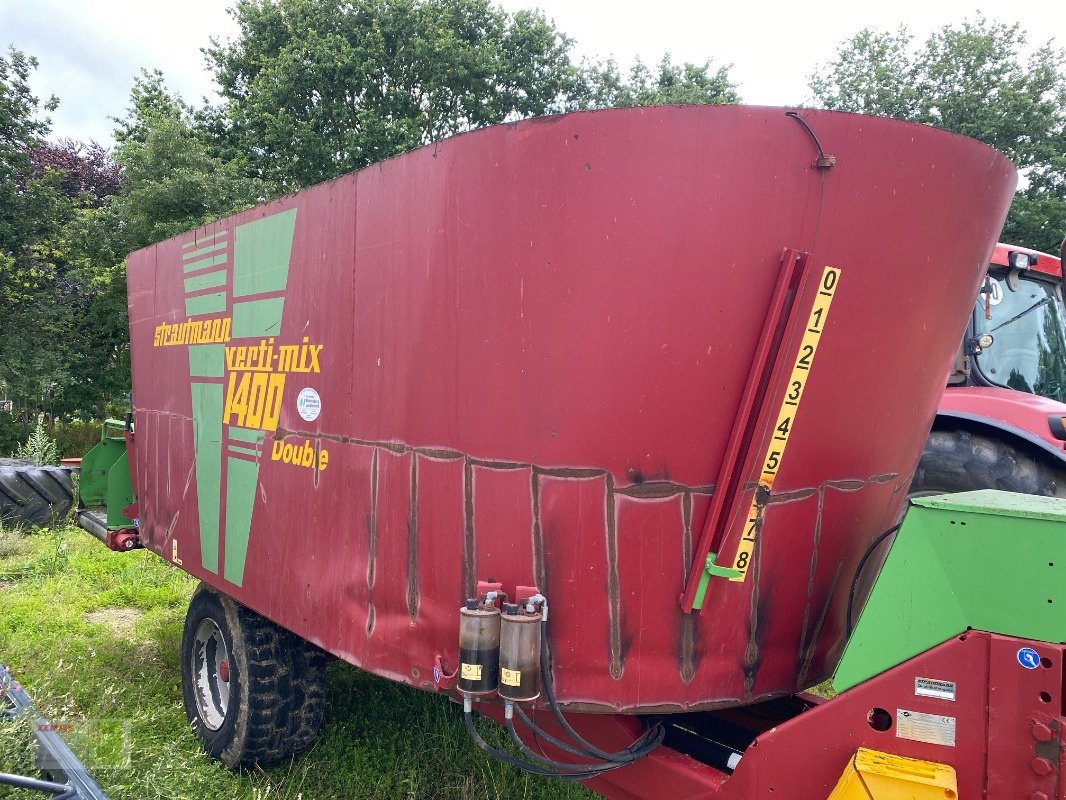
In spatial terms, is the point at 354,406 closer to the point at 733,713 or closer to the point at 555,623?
the point at 555,623

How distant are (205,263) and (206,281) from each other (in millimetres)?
93

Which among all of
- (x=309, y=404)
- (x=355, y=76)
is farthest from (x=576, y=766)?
(x=355, y=76)

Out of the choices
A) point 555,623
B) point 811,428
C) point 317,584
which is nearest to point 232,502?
point 317,584

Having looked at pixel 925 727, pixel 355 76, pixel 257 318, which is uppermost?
pixel 355 76

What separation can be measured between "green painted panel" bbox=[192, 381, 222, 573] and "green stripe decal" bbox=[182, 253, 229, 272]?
59cm

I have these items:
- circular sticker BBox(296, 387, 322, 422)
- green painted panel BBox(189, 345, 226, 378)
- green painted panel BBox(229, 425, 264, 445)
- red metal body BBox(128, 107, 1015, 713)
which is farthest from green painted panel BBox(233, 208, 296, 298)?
red metal body BBox(128, 107, 1015, 713)

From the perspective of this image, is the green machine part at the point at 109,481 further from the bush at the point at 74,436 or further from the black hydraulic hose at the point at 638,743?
the bush at the point at 74,436

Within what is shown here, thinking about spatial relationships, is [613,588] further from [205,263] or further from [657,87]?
[657,87]

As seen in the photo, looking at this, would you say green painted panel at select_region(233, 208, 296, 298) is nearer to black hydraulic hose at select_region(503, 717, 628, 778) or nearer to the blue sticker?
black hydraulic hose at select_region(503, 717, 628, 778)

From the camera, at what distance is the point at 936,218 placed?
7.18 feet

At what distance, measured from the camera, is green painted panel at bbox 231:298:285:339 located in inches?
127

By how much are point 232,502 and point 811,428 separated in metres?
2.65

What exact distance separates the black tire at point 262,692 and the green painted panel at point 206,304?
4.69ft

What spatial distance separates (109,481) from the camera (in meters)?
5.06
